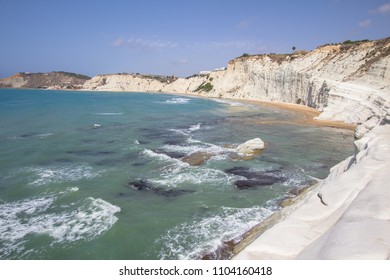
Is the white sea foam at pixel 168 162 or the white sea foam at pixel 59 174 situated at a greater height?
the white sea foam at pixel 168 162

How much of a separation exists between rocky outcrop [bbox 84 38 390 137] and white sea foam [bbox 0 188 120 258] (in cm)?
1723

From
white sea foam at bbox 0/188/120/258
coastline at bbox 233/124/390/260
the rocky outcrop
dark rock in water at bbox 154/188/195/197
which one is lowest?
white sea foam at bbox 0/188/120/258

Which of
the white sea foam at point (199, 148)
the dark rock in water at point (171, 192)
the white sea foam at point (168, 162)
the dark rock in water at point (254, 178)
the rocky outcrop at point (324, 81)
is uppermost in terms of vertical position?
the rocky outcrop at point (324, 81)

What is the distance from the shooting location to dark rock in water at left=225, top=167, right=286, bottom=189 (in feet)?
51.5

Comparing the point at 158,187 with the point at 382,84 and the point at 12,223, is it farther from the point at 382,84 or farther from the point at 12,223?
the point at 382,84

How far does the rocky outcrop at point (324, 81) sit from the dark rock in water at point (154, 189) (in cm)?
1338

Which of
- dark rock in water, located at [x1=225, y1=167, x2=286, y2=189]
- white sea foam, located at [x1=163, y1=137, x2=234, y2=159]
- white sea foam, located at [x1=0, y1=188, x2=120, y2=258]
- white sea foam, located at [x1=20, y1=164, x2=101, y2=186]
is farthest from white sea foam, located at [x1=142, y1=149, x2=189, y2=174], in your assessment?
white sea foam, located at [x1=0, y1=188, x2=120, y2=258]

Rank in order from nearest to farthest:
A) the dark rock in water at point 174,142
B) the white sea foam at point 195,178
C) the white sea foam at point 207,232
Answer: the white sea foam at point 207,232
the white sea foam at point 195,178
the dark rock in water at point 174,142

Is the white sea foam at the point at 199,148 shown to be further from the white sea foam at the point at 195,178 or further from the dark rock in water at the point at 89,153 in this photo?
the dark rock in water at the point at 89,153

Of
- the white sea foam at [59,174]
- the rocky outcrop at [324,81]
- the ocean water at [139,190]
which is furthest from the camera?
the rocky outcrop at [324,81]

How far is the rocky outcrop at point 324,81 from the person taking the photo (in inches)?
1363

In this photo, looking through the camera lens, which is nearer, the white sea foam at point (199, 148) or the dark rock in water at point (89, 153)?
the dark rock in water at point (89, 153)

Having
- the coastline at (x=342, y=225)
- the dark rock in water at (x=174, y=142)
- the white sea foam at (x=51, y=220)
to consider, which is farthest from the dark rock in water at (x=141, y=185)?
the dark rock in water at (x=174, y=142)

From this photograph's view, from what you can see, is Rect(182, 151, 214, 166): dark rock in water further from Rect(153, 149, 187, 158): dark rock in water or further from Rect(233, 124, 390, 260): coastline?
Rect(233, 124, 390, 260): coastline
